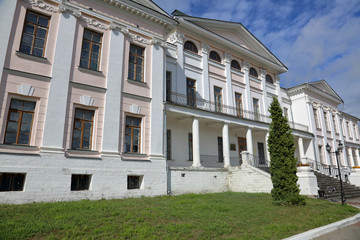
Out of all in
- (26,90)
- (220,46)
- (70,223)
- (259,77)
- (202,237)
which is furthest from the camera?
(259,77)

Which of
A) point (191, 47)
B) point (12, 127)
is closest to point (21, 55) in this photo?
point (12, 127)

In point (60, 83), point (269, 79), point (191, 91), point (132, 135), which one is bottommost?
point (132, 135)

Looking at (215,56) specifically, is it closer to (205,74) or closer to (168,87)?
(205,74)

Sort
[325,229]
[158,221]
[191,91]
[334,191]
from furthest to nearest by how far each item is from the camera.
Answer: [191,91] < [334,191] < [325,229] < [158,221]

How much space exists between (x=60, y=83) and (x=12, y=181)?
4110 mm

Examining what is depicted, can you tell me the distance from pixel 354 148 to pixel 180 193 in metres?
30.0

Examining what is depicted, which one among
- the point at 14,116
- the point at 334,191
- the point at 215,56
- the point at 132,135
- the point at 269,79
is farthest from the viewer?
Answer: the point at 269,79

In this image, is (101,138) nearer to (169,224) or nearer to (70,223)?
(70,223)

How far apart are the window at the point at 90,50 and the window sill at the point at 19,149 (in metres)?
4.21

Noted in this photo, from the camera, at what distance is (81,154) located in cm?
1010

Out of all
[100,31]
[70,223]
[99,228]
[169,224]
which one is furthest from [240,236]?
[100,31]

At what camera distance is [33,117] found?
9453mm

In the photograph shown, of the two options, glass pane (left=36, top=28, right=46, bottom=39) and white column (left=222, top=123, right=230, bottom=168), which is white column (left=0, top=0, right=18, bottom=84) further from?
white column (left=222, top=123, right=230, bottom=168)

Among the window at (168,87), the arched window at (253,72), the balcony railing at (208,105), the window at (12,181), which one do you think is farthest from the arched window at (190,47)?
the window at (12,181)
